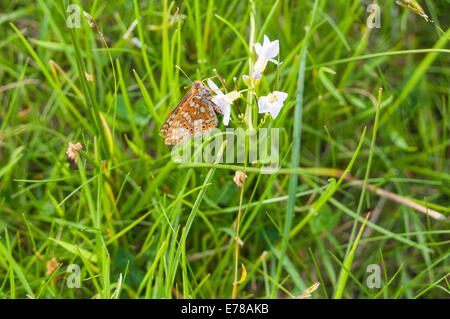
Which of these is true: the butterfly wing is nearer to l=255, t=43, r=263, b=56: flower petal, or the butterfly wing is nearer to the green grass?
the green grass

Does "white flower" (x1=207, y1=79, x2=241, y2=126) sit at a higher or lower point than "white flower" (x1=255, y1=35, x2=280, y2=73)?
lower

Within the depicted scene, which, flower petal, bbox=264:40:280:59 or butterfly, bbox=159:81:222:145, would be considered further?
butterfly, bbox=159:81:222:145

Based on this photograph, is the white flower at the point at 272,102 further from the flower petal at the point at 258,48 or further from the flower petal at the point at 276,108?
the flower petal at the point at 258,48

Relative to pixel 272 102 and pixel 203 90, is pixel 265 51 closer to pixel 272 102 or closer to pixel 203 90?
pixel 272 102

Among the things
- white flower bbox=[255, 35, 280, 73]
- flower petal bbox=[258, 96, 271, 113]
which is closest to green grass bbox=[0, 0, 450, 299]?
flower petal bbox=[258, 96, 271, 113]

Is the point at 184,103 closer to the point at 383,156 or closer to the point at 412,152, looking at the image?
the point at 383,156

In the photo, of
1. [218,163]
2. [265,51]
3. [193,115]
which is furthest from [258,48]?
[218,163]

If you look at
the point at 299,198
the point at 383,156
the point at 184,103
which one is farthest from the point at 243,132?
the point at 383,156
